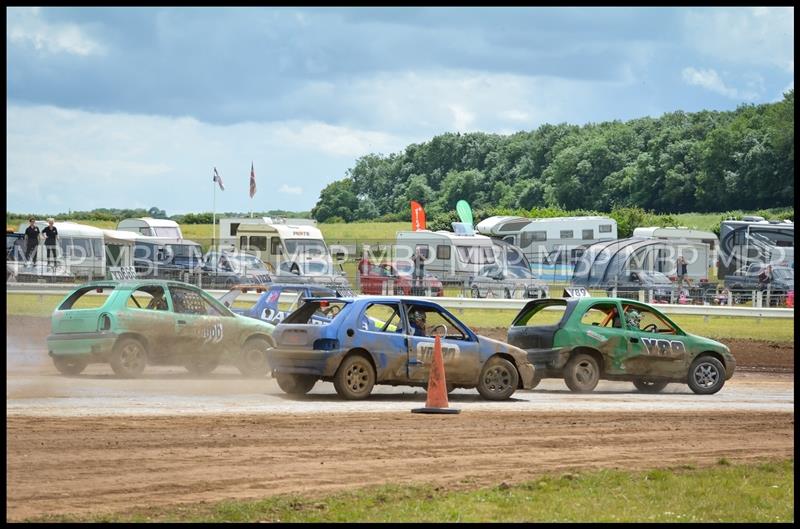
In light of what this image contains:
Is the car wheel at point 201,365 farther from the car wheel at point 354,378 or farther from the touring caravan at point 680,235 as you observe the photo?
the touring caravan at point 680,235

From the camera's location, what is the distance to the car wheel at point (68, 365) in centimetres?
1852

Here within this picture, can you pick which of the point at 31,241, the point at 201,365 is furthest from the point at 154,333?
the point at 31,241

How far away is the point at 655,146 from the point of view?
371 ft

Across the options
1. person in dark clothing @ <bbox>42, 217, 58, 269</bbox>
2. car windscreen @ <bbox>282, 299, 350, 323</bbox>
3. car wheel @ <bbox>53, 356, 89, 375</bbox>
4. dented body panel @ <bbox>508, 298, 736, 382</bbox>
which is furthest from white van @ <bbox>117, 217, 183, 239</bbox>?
car windscreen @ <bbox>282, 299, 350, 323</bbox>

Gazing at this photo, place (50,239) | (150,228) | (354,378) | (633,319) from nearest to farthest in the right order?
(354,378) < (633,319) < (50,239) < (150,228)

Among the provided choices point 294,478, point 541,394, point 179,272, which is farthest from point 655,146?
point 294,478

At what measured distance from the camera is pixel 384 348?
16.7 m

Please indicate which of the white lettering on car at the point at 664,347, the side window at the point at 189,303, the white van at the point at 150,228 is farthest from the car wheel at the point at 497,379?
the white van at the point at 150,228

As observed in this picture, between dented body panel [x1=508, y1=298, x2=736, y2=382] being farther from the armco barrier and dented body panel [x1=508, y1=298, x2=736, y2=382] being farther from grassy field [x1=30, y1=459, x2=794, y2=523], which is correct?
the armco barrier

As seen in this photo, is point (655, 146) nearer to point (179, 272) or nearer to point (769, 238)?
→ point (769, 238)

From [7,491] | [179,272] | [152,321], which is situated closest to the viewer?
[7,491]

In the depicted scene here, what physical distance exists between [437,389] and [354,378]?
4.80 feet

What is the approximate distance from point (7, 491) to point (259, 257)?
1444 inches

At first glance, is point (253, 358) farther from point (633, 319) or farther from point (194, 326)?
point (633, 319)
